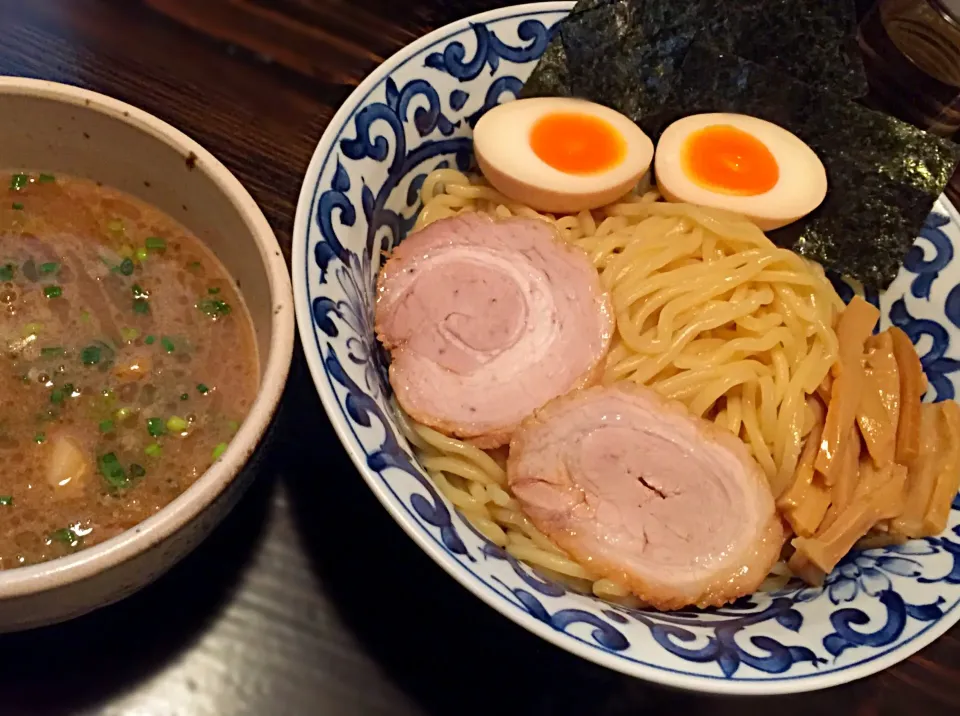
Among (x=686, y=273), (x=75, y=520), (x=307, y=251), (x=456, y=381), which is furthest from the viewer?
(x=686, y=273)

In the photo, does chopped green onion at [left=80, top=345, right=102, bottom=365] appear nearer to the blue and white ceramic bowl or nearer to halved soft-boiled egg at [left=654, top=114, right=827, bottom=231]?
the blue and white ceramic bowl

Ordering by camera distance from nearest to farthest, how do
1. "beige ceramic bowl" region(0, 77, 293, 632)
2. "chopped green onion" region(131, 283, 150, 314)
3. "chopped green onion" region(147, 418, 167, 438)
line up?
1. "beige ceramic bowl" region(0, 77, 293, 632)
2. "chopped green onion" region(147, 418, 167, 438)
3. "chopped green onion" region(131, 283, 150, 314)

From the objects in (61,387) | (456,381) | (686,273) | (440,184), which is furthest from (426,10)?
(61,387)

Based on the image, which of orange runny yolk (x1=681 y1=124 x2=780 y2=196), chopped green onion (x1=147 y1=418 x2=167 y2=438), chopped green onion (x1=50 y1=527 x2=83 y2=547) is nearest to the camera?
chopped green onion (x1=50 y1=527 x2=83 y2=547)

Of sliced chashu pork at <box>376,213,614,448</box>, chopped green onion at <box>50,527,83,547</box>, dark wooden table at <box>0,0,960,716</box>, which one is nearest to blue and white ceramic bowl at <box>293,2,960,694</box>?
sliced chashu pork at <box>376,213,614,448</box>

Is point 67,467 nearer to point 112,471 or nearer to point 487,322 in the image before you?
point 112,471

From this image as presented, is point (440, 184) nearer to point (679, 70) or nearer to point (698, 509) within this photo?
point (679, 70)

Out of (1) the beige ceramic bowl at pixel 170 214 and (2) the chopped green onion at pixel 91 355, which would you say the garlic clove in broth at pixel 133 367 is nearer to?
(2) the chopped green onion at pixel 91 355
